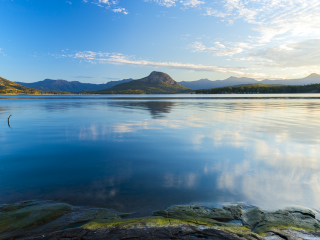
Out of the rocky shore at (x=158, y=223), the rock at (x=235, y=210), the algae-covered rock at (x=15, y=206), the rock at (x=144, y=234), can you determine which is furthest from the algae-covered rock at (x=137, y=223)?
the algae-covered rock at (x=15, y=206)

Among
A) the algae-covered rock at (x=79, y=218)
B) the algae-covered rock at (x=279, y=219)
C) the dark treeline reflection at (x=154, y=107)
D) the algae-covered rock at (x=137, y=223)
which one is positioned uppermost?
the dark treeline reflection at (x=154, y=107)

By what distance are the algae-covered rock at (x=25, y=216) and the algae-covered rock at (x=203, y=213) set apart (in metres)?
2.85

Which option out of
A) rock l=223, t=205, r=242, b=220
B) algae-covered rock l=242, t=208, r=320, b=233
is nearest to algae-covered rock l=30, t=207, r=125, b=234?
rock l=223, t=205, r=242, b=220

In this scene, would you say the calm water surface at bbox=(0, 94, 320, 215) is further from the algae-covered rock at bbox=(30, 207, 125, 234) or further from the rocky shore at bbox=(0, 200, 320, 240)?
the rocky shore at bbox=(0, 200, 320, 240)

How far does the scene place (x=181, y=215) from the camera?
5.39 meters

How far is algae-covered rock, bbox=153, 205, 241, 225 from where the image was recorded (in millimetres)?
5242

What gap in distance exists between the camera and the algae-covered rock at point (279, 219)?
4953mm

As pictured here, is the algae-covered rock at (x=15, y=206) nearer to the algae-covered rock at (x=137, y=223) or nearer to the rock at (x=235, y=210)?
the algae-covered rock at (x=137, y=223)

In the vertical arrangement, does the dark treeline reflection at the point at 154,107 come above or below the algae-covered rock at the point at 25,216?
above

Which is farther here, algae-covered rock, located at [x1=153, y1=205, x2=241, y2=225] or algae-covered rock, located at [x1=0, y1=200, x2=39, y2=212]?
algae-covered rock, located at [x1=0, y1=200, x2=39, y2=212]

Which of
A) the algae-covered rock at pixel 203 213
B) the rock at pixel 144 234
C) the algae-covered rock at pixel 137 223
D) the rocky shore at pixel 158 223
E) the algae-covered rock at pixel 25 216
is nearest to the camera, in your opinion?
the rock at pixel 144 234

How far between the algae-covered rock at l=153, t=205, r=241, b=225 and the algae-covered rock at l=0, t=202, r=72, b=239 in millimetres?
2850

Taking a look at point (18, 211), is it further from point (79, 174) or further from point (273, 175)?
point (273, 175)

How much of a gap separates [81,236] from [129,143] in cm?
932
